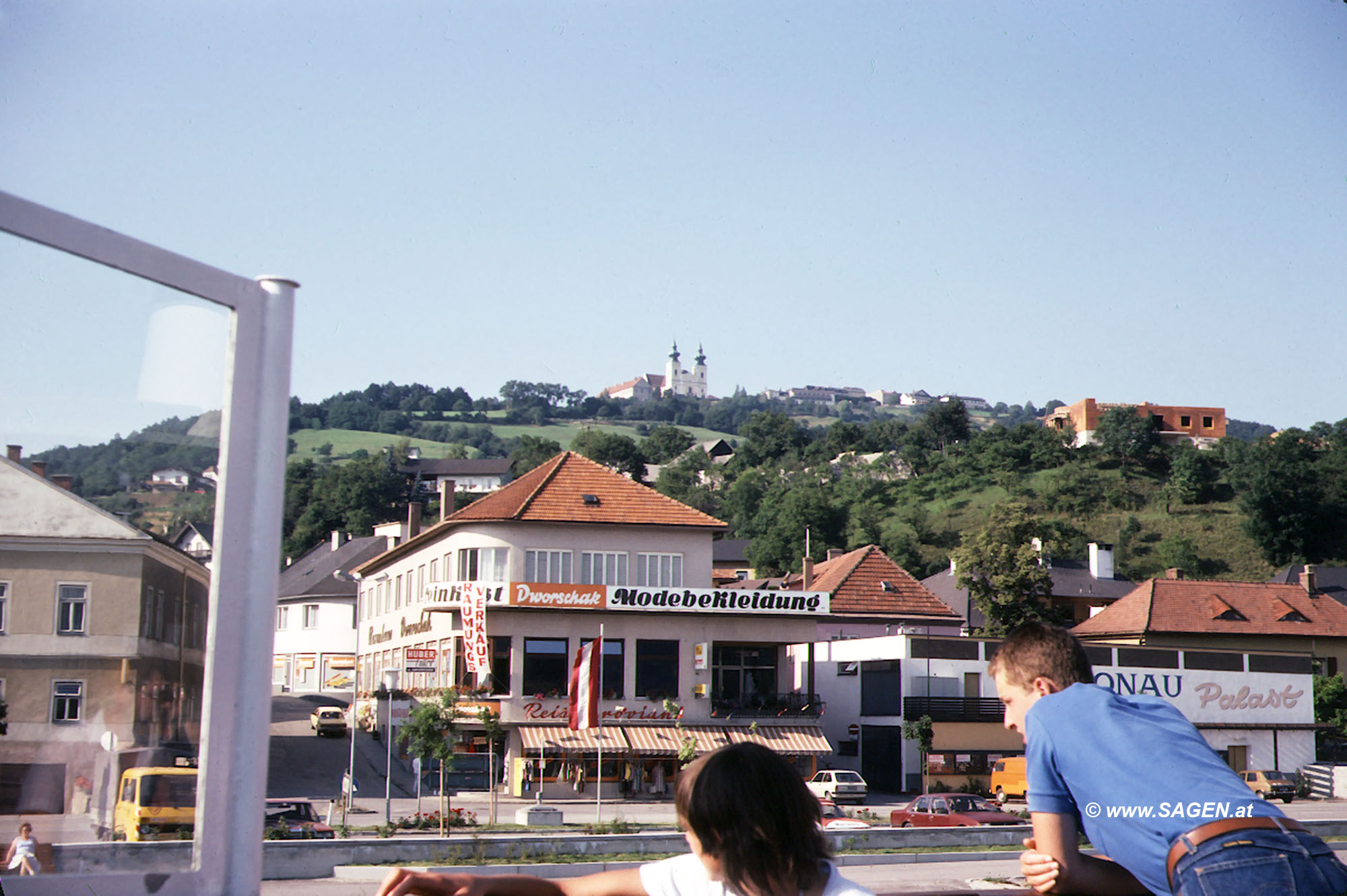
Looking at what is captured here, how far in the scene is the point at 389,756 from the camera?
115ft

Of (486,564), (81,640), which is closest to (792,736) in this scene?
(486,564)

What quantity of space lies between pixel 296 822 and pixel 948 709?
1030 inches

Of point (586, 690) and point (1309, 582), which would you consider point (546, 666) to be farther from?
point (1309, 582)

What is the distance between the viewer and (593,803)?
135 feet

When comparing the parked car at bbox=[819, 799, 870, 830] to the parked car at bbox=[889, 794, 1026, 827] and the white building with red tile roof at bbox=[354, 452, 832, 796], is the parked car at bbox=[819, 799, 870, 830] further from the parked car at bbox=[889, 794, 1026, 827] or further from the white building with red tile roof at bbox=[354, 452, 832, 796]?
the white building with red tile roof at bbox=[354, 452, 832, 796]

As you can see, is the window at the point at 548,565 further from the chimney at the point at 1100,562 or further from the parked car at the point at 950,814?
the chimney at the point at 1100,562

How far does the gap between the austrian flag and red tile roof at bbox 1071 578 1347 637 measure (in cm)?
3873

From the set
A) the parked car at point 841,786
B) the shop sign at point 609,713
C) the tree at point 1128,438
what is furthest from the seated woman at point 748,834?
the tree at point 1128,438

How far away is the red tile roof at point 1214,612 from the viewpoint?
6309cm

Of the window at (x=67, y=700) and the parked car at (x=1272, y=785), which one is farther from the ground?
the window at (x=67, y=700)

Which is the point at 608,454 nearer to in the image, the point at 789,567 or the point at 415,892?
the point at 789,567

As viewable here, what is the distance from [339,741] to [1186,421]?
12303cm

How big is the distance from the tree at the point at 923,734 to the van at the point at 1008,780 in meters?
2.55

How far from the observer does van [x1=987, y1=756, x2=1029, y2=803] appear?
39.8m
